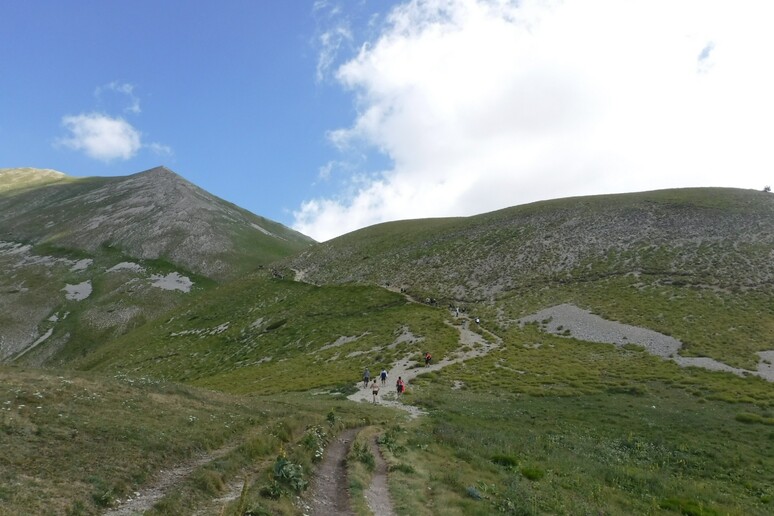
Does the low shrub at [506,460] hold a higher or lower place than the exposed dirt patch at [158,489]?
lower

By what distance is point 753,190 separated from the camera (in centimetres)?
9625

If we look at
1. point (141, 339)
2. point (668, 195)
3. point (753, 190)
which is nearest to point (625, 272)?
point (668, 195)

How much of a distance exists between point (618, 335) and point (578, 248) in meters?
31.6

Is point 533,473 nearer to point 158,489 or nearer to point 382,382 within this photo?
point 158,489

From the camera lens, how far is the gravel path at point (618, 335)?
4300cm

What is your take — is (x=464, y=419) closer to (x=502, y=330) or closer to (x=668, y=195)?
(x=502, y=330)

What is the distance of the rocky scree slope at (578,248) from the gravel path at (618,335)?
41.5 feet

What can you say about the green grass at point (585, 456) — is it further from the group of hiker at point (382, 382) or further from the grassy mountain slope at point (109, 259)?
the grassy mountain slope at point (109, 259)

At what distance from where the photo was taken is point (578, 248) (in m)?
82.3

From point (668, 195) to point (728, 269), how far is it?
1523 inches

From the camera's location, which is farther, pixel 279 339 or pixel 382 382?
pixel 279 339

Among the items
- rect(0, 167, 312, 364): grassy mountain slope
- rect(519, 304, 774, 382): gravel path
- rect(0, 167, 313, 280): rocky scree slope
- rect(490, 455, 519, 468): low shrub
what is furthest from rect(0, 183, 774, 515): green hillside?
rect(0, 167, 313, 280): rocky scree slope

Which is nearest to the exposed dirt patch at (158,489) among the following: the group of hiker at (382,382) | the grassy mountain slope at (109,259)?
the group of hiker at (382,382)

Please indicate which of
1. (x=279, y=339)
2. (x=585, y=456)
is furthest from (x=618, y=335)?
(x=279, y=339)
